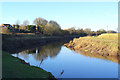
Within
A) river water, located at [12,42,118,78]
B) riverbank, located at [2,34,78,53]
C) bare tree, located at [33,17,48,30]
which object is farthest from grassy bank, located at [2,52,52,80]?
bare tree, located at [33,17,48,30]

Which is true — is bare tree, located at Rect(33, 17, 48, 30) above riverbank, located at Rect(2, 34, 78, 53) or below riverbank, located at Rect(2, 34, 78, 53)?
above

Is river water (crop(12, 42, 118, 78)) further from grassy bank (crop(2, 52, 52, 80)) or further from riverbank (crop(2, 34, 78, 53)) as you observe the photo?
riverbank (crop(2, 34, 78, 53))

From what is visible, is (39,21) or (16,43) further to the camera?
(39,21)

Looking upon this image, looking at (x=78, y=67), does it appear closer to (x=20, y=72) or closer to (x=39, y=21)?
(x=20, y=72)

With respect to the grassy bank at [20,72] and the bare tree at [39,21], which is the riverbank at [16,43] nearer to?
the grassy bank at [20,72]

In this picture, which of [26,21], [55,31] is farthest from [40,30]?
[26,21]

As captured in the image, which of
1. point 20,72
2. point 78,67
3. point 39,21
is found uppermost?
point 39,21

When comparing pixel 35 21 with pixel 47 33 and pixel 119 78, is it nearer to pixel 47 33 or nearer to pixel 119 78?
pixel 47 33

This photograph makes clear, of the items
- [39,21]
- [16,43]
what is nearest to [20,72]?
[16,43]

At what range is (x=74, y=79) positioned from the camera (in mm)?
17375

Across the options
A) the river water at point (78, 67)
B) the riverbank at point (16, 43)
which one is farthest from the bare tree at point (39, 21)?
the river water at point (78, 67)

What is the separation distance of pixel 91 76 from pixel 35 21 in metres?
119

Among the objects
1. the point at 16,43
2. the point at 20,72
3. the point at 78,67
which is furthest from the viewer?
the point at 16,43

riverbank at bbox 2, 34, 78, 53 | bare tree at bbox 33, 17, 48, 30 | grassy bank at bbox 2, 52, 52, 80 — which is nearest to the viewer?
grassy bank at bbox 2, 52, 52, 80
